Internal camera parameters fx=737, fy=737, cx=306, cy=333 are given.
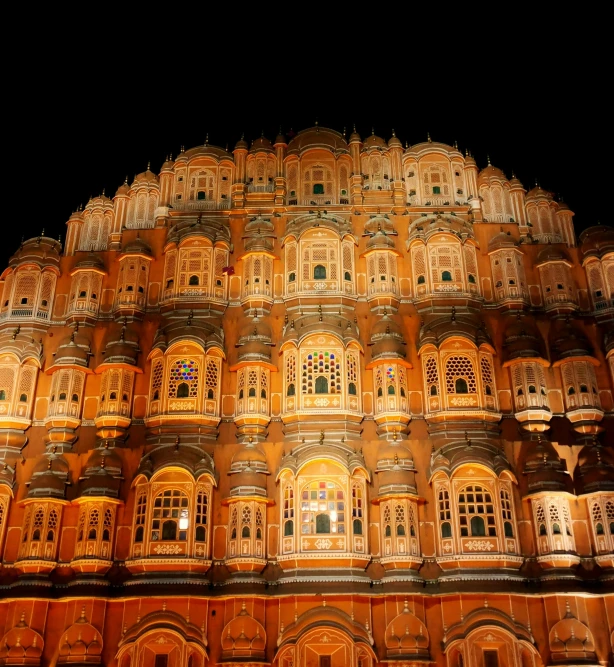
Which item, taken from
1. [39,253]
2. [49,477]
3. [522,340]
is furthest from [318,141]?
[49,477]

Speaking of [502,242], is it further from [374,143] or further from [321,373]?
[321,373]

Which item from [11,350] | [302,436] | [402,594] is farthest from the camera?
[11,350]

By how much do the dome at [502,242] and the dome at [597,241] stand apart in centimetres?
266

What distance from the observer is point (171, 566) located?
72.0 ft

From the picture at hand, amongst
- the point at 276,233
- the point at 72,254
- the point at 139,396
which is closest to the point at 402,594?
the point at 139,396

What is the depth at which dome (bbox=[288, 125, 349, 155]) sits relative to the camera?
95.6 ft

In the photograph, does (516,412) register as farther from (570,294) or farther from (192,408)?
(192,408)

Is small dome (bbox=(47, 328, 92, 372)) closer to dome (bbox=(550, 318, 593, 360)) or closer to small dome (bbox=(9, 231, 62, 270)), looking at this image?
small dome (bbox=(9, 231, 62, 270))

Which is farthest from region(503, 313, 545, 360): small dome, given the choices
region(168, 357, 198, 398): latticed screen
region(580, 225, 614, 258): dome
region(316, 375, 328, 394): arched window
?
region(168, 357, 198, 398): latticed screen

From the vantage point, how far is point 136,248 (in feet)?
88.4

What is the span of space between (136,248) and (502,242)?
43.6 ft

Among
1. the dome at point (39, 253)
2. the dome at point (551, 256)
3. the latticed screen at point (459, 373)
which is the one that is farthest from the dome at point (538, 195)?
the dome at point (39, 253)

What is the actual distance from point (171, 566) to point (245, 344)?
24.4 feet

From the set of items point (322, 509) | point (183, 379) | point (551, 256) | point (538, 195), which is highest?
point (538, 195)
